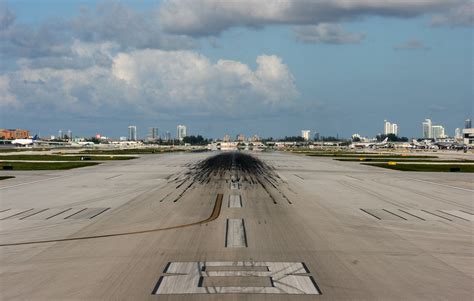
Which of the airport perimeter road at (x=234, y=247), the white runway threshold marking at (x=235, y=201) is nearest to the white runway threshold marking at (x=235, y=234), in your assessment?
the airport perimeter road at (x=234, y=247)

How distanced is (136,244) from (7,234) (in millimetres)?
6404

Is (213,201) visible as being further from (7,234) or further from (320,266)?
(320,266)

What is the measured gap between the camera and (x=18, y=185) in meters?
45.8

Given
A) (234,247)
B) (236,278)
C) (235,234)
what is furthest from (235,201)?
(236,278)

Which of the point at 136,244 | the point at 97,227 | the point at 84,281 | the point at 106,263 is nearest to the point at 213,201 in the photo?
the point at 97,227

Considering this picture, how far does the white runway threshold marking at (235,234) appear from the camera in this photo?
19.6 m

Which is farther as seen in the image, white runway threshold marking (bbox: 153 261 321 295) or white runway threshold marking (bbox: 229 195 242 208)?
white runway threshold marking (bbox: 229 195 242 208)

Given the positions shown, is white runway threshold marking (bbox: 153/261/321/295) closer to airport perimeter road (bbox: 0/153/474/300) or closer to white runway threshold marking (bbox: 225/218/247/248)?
airport perimeter road (bbox: 0/153/474/300)

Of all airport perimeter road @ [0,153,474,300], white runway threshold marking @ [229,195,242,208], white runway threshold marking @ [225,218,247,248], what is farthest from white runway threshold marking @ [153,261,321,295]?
white runway threshold marking @ [229,195,242,208]

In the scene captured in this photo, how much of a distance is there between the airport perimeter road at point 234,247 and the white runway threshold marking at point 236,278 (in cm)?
3

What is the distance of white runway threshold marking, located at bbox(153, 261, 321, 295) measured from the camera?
1368 cm

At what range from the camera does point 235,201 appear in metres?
33.6

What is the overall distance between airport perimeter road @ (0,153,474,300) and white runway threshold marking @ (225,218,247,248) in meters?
0.05

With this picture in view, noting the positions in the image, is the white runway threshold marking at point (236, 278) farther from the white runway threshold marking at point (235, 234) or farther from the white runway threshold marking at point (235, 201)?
the white runway threshold marking at point (235, 201)
